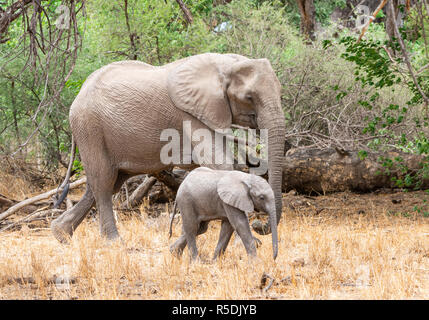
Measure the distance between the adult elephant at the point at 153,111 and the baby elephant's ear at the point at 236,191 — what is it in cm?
76

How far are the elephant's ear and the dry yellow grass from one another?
133 cm

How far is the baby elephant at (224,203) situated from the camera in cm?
472

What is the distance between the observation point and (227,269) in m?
4.84

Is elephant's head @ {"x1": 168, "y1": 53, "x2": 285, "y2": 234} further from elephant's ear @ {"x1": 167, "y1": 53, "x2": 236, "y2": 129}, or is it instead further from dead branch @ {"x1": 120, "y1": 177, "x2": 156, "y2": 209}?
dead branch @ {"x1": 120, "y1": 177, "x2": 156, "y2": 209}

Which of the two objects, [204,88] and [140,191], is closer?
[204,88]

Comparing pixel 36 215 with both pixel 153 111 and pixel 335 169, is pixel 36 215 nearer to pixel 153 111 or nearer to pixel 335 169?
pixel 153 111

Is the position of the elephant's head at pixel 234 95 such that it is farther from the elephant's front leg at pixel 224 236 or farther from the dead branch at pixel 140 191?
the dead branch at pixel 140 191

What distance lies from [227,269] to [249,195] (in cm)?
64

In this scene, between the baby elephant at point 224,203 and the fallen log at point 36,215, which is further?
the fallen log at point 36,215

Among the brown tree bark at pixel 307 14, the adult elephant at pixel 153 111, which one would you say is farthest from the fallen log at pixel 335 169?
the brown tree bark at pixel 307 14

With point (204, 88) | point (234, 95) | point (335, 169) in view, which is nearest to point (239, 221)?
point (234, 95)

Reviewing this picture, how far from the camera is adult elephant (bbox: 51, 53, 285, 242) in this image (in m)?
5.80
